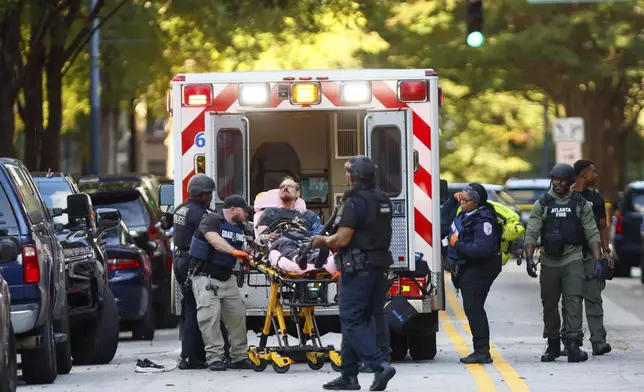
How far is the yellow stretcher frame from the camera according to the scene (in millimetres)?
14070

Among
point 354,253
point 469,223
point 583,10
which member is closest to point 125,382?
point 354,253

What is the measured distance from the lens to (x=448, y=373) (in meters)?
14.3

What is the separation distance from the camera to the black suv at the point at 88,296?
1563 cm

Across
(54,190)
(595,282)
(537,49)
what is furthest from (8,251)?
(537,49)

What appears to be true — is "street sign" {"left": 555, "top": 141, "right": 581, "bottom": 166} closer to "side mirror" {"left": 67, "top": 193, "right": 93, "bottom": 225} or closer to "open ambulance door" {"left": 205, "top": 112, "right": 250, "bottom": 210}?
"open ambulance door" {"left": 205, "top": 112, "right": 250, "bottom": 210}

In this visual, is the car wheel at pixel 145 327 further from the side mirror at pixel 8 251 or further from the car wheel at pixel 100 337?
the side mirror at pixel 8 251

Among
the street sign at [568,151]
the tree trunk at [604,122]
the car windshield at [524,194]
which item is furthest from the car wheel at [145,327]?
the tree trunk at [604,122]

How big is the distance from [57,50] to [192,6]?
3.10 metres

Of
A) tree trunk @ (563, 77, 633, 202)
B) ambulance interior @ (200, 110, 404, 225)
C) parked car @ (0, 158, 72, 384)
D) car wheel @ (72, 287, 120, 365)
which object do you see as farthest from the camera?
tree trunk @ (563, 77, 633, 202)

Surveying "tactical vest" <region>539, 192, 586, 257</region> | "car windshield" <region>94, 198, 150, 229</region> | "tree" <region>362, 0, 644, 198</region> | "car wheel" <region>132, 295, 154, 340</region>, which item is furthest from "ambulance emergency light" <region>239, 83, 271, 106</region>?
"tree" <region>362, 0, 644, 198</region>

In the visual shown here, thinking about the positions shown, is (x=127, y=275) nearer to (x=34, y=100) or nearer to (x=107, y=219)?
(x=107, y=219)

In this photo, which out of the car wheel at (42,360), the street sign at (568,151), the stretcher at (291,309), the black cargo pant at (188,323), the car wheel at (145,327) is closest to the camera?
the car wheel at (42,360)

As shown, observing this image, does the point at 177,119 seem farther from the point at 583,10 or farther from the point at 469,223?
the point at 583,10

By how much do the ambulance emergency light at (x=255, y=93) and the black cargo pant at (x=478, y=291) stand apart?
7.29 ft
